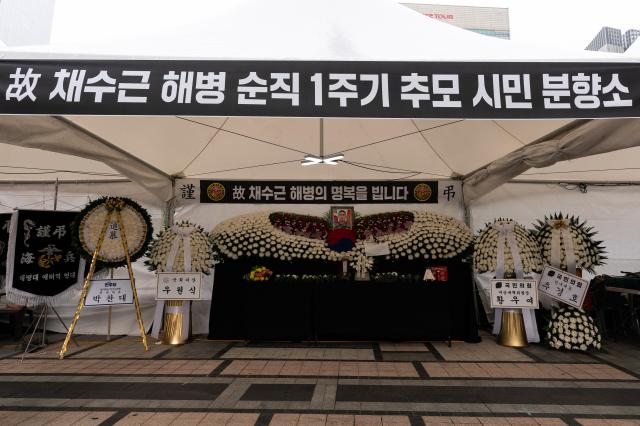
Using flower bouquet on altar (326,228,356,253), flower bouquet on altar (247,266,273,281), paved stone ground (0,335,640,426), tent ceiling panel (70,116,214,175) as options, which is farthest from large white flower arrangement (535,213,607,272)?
tent ceiling panel (70,116,214,175)

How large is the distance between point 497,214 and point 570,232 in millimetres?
1308

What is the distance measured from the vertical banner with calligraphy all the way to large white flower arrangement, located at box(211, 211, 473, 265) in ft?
6.06

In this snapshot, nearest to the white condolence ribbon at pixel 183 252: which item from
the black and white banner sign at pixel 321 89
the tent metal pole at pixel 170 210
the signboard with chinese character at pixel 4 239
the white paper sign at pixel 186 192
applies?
the tent metal pole at pixel 170 210

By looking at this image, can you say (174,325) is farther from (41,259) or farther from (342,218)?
(342,218)

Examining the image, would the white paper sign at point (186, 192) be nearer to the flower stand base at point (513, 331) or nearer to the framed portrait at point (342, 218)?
the framed portrait at point (342, 218)

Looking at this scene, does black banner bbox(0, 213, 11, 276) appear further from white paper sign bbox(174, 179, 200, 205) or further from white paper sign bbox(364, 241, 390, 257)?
white paper sign bbox(364, 241, 390, 257)

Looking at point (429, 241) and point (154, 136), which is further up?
point (154, 136)

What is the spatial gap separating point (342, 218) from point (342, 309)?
3.68ft

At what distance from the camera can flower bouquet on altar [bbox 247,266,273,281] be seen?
4.99 m

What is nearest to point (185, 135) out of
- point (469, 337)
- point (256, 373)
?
point (256, 373)


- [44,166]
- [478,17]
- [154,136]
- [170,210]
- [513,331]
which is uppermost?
[478,17]

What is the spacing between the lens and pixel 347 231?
17.1 feet

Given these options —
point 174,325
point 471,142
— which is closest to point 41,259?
point 174,325

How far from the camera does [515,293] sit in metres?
4.90
